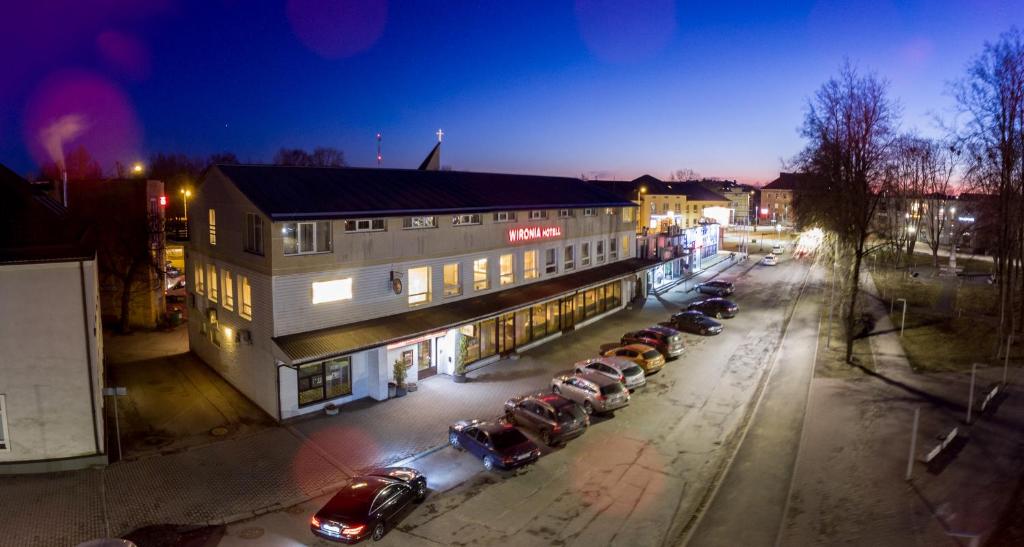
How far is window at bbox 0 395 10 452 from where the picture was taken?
A: 49.4 ft

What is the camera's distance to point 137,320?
3356 centimetres

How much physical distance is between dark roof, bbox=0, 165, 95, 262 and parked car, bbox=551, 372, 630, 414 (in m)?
15.5

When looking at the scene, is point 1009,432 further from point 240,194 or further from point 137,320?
point 137,320

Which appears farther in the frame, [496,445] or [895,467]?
[496,445]

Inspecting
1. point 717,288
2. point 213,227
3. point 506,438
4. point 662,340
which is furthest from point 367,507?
point 717,288

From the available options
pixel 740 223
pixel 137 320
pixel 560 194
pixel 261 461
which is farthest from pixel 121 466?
pixel 740 223

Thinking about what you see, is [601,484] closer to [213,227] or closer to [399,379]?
[399,379]

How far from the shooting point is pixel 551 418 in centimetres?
1836

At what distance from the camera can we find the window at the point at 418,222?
22994 mm

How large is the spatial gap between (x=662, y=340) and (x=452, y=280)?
10.2 m

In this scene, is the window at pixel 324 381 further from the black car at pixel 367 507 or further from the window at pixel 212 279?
the window at pixel 212 279

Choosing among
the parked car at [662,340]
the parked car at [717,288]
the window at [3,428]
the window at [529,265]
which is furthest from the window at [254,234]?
the parked car at [717,288]

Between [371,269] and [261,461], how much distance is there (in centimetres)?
773

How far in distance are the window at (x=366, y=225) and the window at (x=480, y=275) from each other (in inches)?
219
